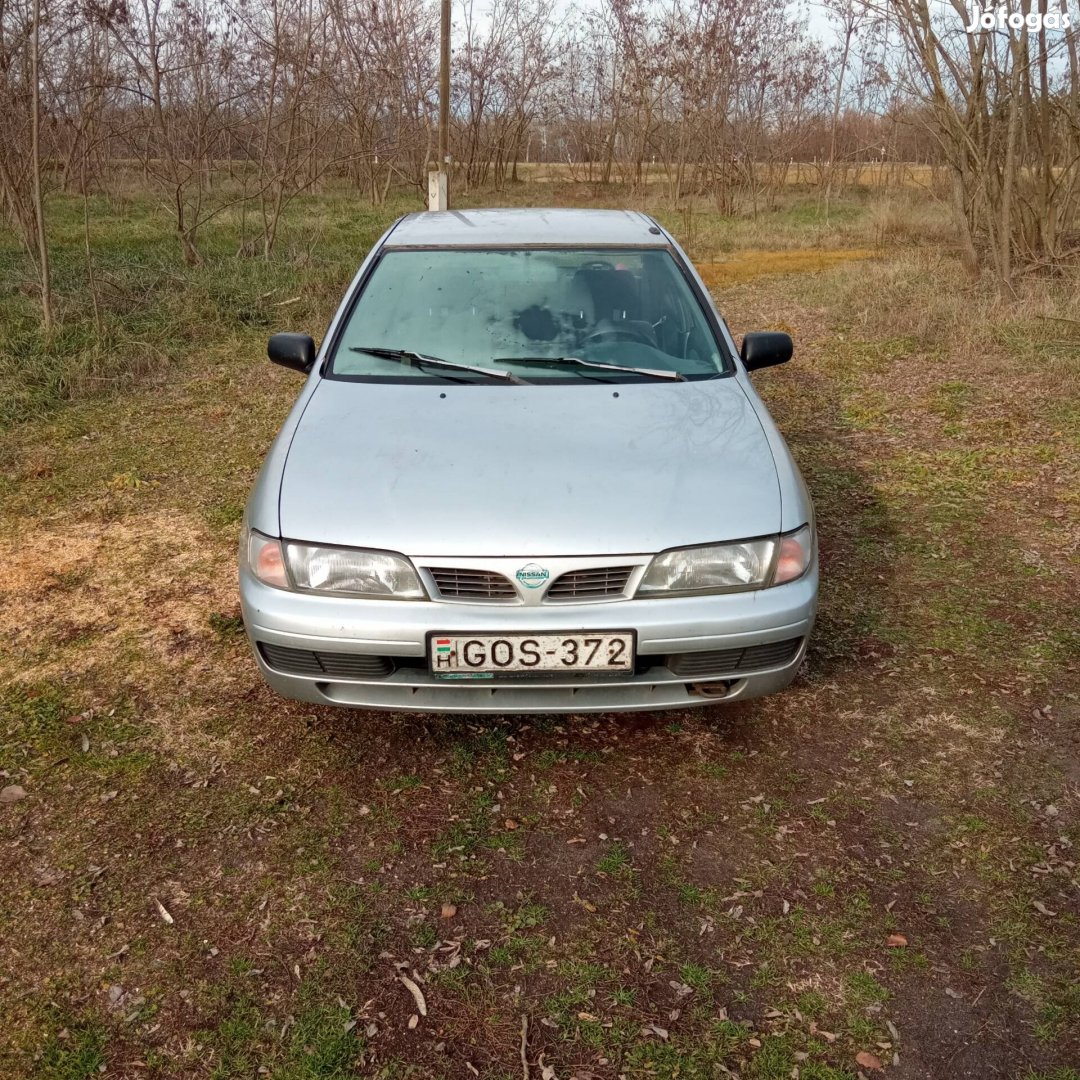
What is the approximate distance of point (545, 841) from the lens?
8.11 feet

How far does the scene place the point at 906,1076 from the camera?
5.95ft

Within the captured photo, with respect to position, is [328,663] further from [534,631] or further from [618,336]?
[618,336]

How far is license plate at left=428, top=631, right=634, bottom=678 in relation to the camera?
7.66ft

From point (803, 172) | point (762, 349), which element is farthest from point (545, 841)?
point (803, 172)

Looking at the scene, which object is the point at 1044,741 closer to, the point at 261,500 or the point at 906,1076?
the point at 906,1076

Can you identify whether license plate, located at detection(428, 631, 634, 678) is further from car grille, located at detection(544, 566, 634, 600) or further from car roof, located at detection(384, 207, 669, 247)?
car roof, located at detection(384, 207, 669, 247)

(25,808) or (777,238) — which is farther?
(777,238)

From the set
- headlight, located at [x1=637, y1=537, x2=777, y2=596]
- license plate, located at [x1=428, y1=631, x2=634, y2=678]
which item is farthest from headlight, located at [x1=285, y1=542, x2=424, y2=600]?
headlight, located at [x1=637, y1=537, x2=777, y2=596]

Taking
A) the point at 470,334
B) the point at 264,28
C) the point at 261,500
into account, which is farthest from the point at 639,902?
the point at 264,28

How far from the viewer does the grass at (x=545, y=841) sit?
1.92 metres

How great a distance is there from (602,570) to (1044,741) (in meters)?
1.58

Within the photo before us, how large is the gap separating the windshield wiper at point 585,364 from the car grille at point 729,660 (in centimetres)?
110

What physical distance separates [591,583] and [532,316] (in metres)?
1.40

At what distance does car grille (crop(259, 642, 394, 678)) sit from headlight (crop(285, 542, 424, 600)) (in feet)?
0.55
